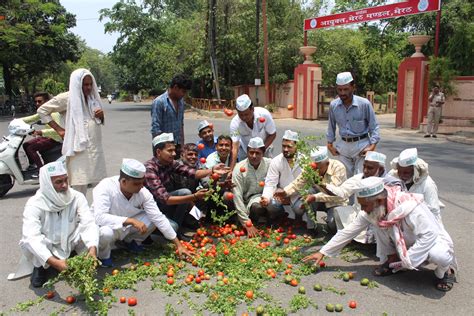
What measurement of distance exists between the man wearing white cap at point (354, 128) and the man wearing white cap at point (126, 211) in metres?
2.67

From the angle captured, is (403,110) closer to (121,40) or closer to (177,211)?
(177,211)

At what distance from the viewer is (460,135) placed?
1560 centimetres

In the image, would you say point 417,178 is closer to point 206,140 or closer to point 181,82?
point 206,140

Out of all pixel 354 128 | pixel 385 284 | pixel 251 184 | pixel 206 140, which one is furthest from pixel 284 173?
pixel 385 284

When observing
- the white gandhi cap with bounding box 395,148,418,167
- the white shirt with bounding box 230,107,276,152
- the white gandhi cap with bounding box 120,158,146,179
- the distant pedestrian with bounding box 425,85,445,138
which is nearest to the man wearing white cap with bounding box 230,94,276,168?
the white shirt with bounding box 230,107,276,152

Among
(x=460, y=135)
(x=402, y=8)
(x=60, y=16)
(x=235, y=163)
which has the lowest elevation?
(x=460, y=135)

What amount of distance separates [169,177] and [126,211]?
31.9 inches

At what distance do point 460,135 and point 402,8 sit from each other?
573 cm

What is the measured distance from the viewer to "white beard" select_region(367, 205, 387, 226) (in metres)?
4.08

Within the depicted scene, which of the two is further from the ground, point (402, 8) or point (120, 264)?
point (402, 8)

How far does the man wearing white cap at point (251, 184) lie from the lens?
5.52m

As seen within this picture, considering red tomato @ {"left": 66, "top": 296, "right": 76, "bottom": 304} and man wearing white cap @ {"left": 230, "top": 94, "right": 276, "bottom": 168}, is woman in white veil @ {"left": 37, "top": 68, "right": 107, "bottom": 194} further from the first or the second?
red tomato @ {"left": 66, "top": 296, "right": 76, "bottom": 304}

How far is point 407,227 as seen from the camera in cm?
409

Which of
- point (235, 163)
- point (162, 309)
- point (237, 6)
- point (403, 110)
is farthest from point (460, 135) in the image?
point (237, 6)
